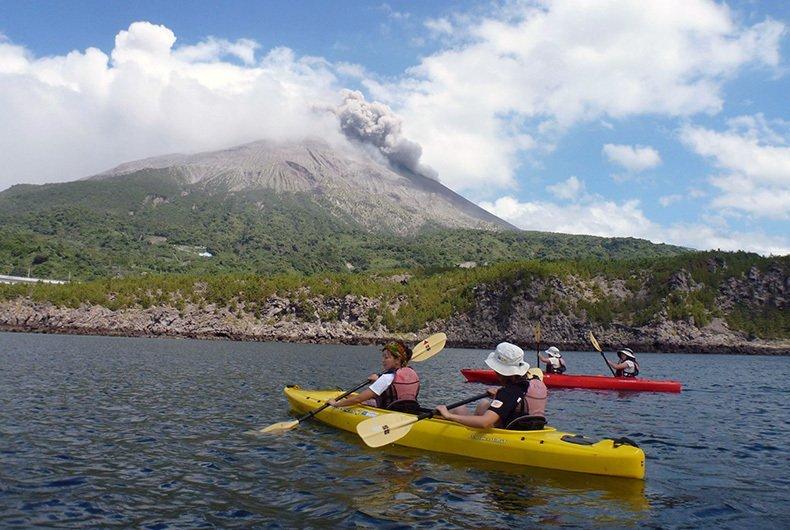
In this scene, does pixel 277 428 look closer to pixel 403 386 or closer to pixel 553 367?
pixel 403 386

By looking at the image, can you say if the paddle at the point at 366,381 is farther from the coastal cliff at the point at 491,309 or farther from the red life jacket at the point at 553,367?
the coastal cliff at the point at 491,309

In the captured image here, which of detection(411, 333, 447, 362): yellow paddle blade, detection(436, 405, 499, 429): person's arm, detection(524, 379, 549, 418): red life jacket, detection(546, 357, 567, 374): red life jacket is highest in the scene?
detection(411, 333, 447, 362): yellow paddle blade

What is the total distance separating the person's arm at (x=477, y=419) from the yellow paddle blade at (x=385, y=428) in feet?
2.94

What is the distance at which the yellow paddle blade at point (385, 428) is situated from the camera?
556 inches

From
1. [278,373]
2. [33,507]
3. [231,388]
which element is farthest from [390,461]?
[278,373]

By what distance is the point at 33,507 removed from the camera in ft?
32.4

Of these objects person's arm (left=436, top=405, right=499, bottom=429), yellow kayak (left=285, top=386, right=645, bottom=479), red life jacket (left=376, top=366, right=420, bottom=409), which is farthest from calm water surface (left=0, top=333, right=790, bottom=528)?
red life jacket (left=376, top=366, right=420, bottom=409)

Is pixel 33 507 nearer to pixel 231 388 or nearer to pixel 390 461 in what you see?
pixel 390 461

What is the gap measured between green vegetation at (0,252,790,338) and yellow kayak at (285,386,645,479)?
10084cm

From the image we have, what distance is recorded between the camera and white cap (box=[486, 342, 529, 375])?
1264 cm

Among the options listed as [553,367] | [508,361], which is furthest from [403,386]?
[553,367]

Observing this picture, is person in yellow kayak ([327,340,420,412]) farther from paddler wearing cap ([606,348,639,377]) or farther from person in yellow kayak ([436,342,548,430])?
paddler wearing cap ([606,348,639,377])

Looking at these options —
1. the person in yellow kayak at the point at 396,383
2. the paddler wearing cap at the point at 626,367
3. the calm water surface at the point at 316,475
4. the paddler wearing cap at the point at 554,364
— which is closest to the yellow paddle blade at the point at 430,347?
the person in yellow kayak at the point at 396,383

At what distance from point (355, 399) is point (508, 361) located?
19.4 feet
